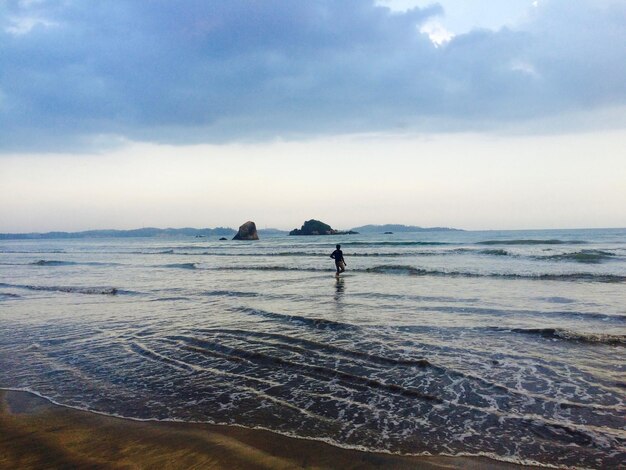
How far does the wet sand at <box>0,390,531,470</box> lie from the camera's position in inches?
160

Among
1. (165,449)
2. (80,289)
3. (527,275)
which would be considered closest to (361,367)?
(165,449)

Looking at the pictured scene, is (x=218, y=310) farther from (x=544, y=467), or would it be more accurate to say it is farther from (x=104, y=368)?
(x=544, y=467)

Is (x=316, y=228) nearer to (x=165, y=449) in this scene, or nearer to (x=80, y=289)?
(x=80, y=289)

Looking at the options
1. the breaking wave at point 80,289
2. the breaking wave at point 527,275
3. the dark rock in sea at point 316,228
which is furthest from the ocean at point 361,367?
the dark rock in sea at point 316,228

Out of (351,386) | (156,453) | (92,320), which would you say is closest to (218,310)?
(92,320)

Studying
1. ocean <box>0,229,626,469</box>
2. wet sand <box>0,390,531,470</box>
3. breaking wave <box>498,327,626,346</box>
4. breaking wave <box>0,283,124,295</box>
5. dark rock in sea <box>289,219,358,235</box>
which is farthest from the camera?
dark rock in sea <box>289,219,358,235</box>

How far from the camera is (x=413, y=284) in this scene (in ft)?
63.8

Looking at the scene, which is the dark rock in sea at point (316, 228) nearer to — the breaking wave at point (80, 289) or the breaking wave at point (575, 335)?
the breaking wave at point (80, 289)

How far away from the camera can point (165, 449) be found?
4.35 m

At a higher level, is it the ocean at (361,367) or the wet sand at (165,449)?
the wet sand at (165,449)

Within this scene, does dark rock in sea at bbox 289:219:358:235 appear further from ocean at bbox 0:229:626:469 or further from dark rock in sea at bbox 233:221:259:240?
ocean at bbox 0:229:626:469

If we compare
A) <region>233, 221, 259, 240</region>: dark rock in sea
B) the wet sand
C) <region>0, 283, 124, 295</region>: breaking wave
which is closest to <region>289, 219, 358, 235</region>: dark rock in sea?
<region>233, 221, 259, 240</region>: dark rock in sea

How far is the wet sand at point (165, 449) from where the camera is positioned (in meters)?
4.07

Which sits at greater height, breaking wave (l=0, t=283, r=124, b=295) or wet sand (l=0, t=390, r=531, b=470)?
wet sand (l=0, t=390, r=531, b=470)
